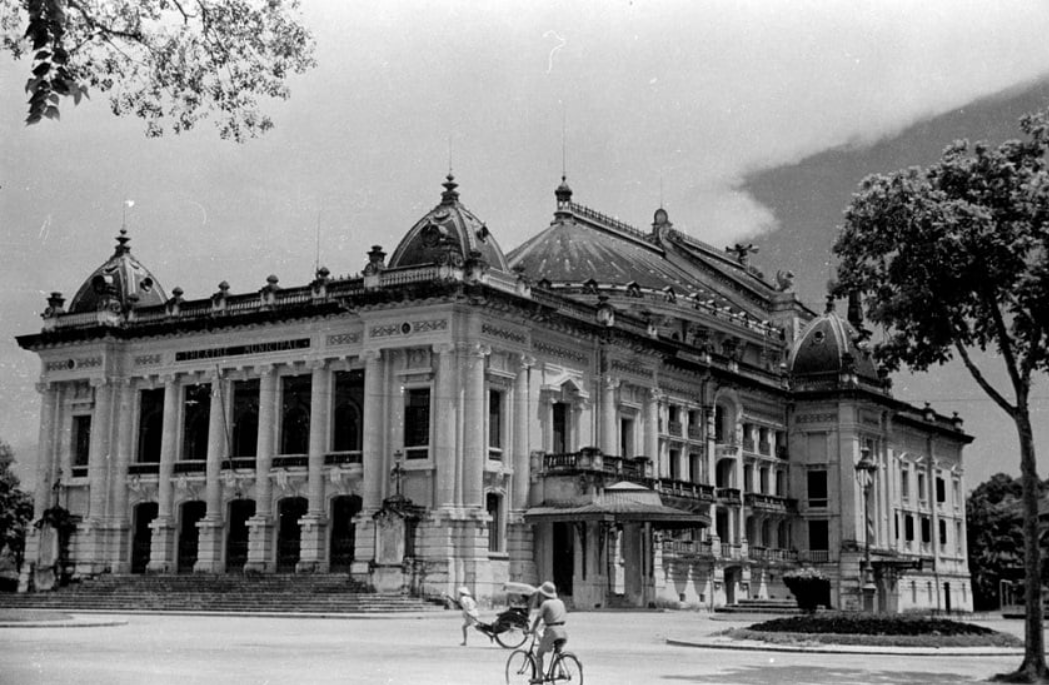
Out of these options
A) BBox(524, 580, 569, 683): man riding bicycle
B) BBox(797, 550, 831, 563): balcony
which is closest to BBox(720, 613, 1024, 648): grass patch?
BBox(524, 580, 569, 683): man riding bicycle

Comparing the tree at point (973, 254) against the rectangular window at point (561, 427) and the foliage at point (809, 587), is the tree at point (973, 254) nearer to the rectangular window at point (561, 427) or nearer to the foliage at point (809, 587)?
the foliage at point (809, 587)

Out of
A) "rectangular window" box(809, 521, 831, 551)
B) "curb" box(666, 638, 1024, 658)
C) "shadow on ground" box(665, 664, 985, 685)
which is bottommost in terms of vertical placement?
"shadow on ground" box(665, 664, 985, 685)

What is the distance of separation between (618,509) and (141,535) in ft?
71.2

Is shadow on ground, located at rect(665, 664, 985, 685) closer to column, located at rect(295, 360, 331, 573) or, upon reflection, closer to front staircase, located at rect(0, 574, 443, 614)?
front staircase, located at rect(0, 574, 443, 614)

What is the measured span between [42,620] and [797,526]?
157ft

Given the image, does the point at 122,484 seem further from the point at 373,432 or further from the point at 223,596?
the point at 373,432

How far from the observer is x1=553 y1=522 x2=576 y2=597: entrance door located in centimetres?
5678

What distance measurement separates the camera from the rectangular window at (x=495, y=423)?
54.4 meters

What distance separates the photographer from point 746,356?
81.5m

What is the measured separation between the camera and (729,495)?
6956 cm

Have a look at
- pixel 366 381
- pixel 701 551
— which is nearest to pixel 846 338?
pixel 701 551

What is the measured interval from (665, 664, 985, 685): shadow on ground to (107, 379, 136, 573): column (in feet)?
134

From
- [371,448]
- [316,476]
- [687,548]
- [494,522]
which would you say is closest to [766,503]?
[687,548]

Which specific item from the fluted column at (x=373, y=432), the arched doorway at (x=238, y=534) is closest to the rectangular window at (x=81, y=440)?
the arched doorway at (x=238, y=534)
